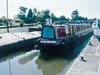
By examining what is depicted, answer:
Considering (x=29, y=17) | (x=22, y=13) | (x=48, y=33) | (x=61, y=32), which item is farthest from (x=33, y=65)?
(x=22, y=13)

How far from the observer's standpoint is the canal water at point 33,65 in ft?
24.0

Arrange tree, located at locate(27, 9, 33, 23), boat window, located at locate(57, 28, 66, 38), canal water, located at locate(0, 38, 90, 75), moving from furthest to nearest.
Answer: tree, located at locate(27, 9, 33, 23), boat window, located at locate(57, 28, 66, 38), canal water, located at locate(0, 38, 90, 75)

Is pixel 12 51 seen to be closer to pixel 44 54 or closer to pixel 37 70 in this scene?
pixel 44 54

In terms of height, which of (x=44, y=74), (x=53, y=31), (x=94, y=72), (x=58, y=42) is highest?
(x=53, y=31)

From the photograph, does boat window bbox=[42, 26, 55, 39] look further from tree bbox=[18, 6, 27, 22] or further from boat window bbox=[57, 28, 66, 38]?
tree bbox=[18, 6, 27, 22]

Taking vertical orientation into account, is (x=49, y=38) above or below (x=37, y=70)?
above

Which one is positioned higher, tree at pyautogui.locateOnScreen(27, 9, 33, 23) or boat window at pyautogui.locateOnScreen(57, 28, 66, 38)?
tree at pyautogui.locateOnScreen(27, 9, 33, 23)

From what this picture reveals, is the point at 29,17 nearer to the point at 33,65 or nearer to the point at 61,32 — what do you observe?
the point at 61,32

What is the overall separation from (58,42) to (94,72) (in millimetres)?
4913

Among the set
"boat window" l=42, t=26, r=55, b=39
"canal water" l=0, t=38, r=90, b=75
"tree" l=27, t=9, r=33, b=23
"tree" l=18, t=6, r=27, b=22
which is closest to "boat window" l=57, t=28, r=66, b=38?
"boat window" l=42, t=26, r=55, b=39

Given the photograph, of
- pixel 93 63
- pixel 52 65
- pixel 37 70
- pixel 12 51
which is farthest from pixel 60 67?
pixel 12 51

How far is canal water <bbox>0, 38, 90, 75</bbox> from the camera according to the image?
288 inches

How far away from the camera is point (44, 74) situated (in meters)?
7.14

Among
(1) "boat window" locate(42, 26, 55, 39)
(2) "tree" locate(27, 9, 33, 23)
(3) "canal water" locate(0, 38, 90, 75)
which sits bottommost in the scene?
(3) "canal water" locate(0, 38, 90, 75)
